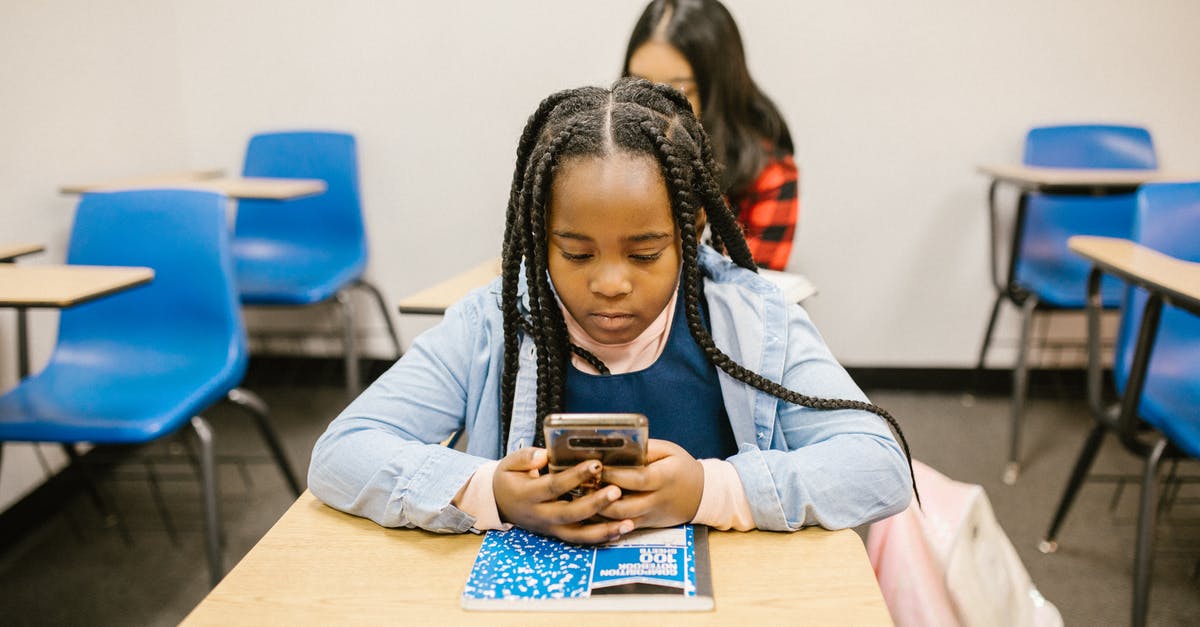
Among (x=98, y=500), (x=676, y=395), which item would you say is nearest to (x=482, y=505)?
(x=676, y=395)

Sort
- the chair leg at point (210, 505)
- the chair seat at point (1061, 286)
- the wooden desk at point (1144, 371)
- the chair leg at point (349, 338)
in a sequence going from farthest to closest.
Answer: the chair leg at point (349, 338), the chair seat at point (1061, 286), the chair leg at point (210, 505), the wooden desk at point (1144, 371)

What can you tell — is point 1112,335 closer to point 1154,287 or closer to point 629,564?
point 1154,287

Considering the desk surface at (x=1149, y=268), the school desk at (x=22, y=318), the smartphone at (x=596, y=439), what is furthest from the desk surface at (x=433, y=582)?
the school desk at (x=22, y=318)

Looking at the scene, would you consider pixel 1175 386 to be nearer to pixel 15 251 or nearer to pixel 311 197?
pixel 15 251

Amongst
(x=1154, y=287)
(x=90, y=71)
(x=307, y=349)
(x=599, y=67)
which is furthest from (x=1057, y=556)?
(x=90, y=71)

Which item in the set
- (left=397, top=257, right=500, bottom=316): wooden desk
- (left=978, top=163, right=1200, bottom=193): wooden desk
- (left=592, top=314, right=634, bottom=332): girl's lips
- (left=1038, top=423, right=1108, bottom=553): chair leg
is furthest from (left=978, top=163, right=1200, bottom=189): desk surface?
(left=592, top=314, right=634, bottom=332): girl's lips

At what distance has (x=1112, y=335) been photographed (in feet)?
10.2

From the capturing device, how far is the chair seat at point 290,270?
2648 mm

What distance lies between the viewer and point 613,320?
93 cm

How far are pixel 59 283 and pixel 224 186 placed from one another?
1118 mm

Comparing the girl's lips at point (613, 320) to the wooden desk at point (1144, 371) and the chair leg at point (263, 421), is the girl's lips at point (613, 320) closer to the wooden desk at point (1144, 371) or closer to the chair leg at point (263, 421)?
the wooden desk at point (1144, 371)

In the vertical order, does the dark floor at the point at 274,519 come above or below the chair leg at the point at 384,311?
below

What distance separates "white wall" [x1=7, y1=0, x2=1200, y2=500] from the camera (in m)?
2.92

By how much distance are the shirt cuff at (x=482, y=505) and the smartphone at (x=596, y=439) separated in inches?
3.5
